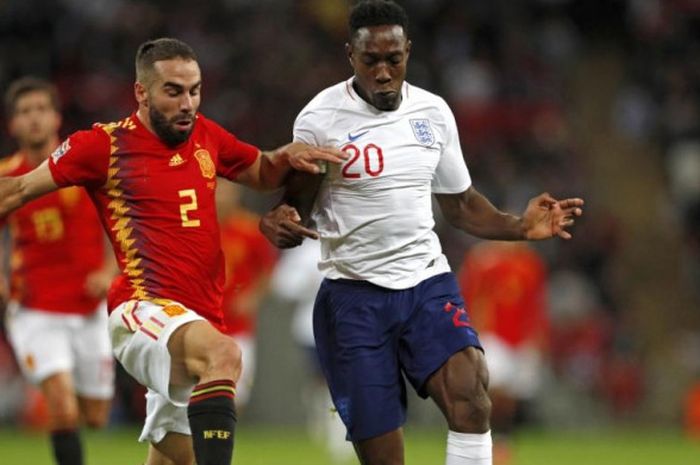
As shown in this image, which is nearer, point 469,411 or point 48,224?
point 469,411

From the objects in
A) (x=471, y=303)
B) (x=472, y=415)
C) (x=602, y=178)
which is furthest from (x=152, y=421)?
(x=602, y=178)

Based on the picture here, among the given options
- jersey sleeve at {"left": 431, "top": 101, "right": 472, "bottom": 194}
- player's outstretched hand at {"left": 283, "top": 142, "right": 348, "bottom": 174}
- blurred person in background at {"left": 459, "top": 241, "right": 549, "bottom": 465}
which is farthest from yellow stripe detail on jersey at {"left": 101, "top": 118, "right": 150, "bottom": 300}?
blurred person in background at {"left": 459, "top": 241, "right": 549, "bottom": 465}

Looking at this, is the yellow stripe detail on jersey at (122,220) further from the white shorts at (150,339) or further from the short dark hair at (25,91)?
the short dark hair at (25,91)

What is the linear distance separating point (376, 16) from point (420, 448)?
778 cm

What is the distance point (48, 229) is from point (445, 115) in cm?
352

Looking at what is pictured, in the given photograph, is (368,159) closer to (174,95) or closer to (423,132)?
(423,132)

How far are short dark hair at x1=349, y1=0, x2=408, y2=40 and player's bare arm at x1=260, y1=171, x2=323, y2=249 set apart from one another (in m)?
0.77

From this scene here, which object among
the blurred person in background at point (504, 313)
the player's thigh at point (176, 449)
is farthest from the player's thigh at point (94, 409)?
the blurred person in background at point (504, 313)

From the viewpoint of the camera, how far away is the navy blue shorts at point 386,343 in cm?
692

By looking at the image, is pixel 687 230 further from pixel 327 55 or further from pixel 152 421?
pixel 152 421

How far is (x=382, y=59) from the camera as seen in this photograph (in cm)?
686

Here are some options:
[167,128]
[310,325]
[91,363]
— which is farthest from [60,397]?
[310,325]

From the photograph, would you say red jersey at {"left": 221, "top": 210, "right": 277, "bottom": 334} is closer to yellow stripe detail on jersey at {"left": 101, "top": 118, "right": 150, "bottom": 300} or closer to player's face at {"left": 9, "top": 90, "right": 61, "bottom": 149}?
player's face at {"left": 9, "top": 90, "right": 61, "bottom": 149}

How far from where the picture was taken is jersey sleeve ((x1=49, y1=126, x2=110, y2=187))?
6.78 meters
